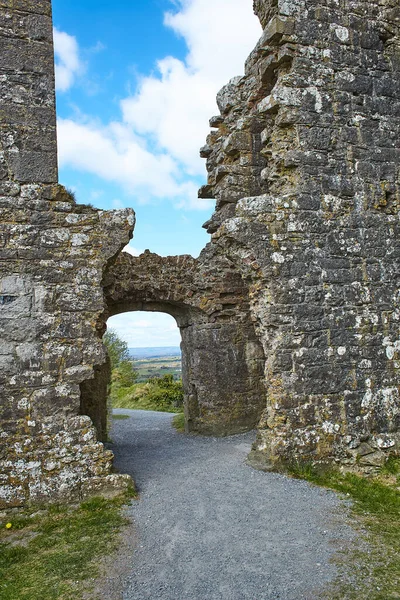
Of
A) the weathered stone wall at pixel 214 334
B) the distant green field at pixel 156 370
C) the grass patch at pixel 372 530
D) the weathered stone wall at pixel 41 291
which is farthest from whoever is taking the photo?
the distant green field at pixel 156 370

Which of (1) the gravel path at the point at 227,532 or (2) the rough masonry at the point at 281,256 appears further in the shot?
(2) the rough masonry at the point at 281,256

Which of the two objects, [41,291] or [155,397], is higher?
[41,291]

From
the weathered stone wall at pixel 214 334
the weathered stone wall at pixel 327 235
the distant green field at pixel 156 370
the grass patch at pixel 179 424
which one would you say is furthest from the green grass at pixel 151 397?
the weathered stone wall at pixel 327 235

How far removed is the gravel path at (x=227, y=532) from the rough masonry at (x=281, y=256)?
665mm

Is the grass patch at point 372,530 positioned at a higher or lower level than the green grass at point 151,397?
higher

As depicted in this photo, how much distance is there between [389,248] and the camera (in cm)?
771

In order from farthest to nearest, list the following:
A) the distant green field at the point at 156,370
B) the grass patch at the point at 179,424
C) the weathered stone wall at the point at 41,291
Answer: the distant green field at the point at 156,370 → the grass patch at the point at 179,424 → the weathered stone wall at the point at 41,291

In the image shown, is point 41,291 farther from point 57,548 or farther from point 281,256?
point 281,256

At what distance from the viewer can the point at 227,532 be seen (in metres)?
5.21

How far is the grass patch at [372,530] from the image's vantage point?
4.12 m

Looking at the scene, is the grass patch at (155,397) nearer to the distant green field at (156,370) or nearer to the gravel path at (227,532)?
the distant green field at (156,370)

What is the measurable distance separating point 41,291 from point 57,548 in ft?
9.42

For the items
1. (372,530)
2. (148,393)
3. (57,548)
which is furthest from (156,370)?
(372,530)

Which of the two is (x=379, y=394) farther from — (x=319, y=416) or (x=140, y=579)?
(x=140, y=579)
